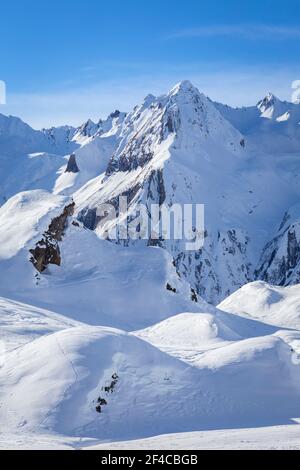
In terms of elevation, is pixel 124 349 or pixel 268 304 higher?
pixel 124 349

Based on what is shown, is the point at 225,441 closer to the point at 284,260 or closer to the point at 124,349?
the point at 124,349

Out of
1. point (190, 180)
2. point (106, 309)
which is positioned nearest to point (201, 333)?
point (106, 309)

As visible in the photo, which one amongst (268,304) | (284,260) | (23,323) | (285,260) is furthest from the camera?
(284,260)

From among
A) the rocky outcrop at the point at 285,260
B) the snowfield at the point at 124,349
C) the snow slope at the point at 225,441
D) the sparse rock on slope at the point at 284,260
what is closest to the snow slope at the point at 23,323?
the snowfield at the point at 124,349

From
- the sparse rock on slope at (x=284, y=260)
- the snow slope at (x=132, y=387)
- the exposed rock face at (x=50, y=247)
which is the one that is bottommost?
the sparse rock on slope at (x=284, y=260)

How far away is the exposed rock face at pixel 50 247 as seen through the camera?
39.2 metres

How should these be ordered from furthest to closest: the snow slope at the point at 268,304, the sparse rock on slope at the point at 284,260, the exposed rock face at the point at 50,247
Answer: the sparse rock on slope at the point at 284,260 < the snow slope at the point at 268,304 < the exposed rock face at the point at 50,247

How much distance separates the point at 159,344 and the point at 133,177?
16147cm

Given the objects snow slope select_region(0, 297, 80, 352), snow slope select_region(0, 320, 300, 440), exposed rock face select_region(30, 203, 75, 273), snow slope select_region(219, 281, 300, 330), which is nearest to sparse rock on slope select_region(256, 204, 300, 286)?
snow slope select_region(219, 281, 300, 330)

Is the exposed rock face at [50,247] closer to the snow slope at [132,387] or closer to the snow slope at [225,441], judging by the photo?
the snow slope at [132,387]

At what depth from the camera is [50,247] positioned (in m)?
40.2

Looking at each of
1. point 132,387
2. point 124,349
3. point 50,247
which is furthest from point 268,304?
point 132,387

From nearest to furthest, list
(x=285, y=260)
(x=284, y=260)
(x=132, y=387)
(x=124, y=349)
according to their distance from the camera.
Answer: (x=132, y=387)
(x=124, y=349)
(x=285, y=260)
(x=284, y=260)

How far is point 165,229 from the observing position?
518 feet
